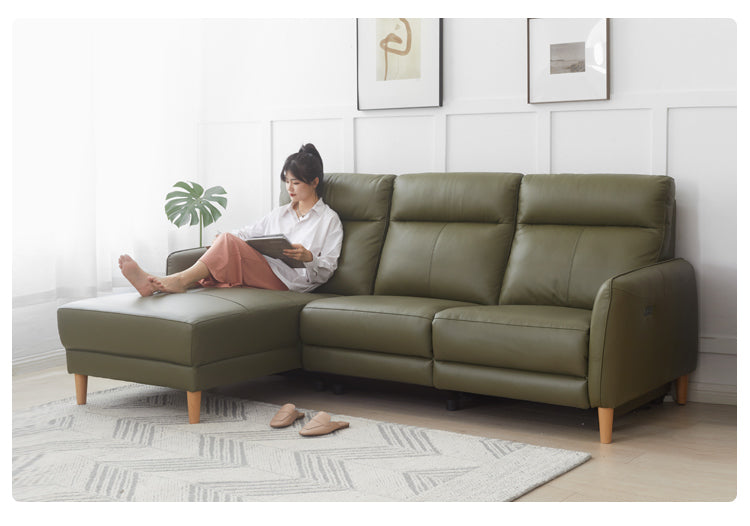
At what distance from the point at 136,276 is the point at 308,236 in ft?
2.84

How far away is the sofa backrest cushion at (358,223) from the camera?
4129 millimetres

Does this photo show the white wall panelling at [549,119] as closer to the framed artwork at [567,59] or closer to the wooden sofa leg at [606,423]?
the framed artwork at [567,59]

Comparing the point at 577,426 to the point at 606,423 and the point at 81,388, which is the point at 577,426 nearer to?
the point at 606,423

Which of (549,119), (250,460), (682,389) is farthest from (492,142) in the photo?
(250,460)

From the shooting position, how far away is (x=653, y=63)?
380 cm

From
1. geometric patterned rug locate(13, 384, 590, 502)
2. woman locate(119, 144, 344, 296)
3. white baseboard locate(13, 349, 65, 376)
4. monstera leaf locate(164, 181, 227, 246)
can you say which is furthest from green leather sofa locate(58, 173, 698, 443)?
white baseboard locate(13, 349, 65, 376)

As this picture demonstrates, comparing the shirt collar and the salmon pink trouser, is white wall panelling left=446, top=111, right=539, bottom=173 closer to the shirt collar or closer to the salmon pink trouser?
the shirt collar

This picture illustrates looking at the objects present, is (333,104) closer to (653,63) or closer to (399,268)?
(399,268)

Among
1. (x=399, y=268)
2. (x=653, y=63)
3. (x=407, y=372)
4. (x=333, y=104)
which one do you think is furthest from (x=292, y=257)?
(x=653, y=63)

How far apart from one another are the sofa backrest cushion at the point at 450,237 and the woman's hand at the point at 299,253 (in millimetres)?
362

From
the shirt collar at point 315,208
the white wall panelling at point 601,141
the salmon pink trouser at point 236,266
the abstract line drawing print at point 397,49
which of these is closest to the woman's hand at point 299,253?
the salmon pink trouser at point 236,266

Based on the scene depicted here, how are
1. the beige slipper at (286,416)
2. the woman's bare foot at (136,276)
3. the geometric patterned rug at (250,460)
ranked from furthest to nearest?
1. the woman's bare foot at (136,276)
2. the beige slipper at (286,416)
3. the geometric patterned rug at (250,460)

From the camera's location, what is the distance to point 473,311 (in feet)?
11.1

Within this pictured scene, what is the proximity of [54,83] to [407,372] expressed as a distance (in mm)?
2475
